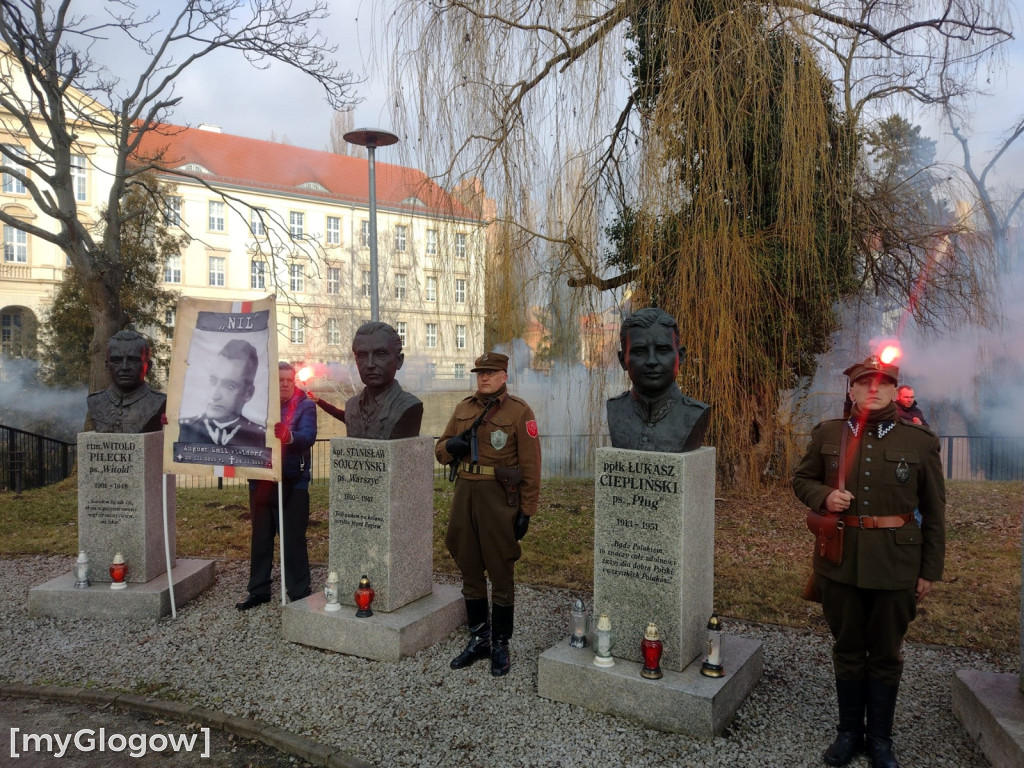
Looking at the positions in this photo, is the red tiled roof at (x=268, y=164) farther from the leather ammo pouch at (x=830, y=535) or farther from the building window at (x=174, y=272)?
the leather ammo pouch at (x=830, y=535)

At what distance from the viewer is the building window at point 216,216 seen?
3342cm

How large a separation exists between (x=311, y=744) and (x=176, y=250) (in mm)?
17523

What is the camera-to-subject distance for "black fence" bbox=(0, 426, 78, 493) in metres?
12.3

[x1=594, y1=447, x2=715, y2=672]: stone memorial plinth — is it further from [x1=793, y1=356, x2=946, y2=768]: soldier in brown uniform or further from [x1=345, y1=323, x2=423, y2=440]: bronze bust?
[x1=345, y1=323, x2=423, y2=440]: bronze bust

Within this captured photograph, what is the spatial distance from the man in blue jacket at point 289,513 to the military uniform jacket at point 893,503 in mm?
4052

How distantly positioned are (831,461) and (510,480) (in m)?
1.88

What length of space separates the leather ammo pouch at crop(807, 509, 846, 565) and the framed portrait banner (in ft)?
12.1

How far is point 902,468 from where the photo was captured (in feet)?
10.0

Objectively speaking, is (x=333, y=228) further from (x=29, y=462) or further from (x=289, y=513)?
(x=289, y=513)

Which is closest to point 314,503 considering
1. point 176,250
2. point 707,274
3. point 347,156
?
point 707,274

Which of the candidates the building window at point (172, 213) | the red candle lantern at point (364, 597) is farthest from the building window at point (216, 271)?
the red candle lantern at point (364, 597)

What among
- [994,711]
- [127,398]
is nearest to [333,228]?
[127,398]

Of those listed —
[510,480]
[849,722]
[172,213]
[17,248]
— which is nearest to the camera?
[849,722]

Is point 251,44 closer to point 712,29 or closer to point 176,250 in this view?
point 176,250
